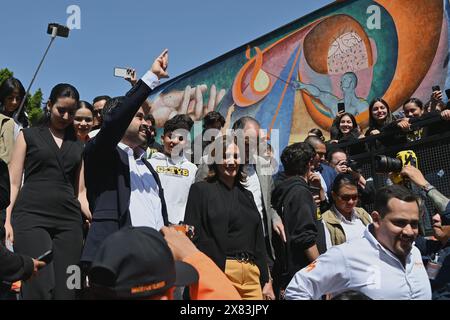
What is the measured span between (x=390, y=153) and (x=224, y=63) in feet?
36.3

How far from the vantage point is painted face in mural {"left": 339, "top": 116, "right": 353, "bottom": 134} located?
6.57 m

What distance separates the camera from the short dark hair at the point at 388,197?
3.11m

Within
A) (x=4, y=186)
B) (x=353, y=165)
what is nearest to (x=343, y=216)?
(x=353, y=165)

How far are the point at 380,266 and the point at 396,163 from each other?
1841mm

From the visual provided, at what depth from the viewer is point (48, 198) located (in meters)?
3.48

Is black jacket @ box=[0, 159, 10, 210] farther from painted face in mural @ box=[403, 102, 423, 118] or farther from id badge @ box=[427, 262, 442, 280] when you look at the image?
painted face in mural @ box=[403, 102, 423, 118]


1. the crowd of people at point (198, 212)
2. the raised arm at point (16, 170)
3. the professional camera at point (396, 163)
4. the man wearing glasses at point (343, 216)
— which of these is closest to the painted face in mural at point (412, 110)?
the crowd of people at point (198, 212)

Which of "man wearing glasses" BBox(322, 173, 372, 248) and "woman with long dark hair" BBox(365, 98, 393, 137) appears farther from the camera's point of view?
"woman with long dark hair" BBox(365, 98, 393, 137)

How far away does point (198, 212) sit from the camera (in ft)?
12.3

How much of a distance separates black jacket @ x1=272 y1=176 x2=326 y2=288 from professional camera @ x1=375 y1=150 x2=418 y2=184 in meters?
0.85

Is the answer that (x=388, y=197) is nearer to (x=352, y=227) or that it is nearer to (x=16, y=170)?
(x=352, y=227)

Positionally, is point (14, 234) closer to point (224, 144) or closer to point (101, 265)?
point (224, 144)

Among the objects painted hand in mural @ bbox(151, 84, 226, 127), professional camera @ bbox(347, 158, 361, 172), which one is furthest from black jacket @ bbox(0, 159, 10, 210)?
painted hand in mural @ bbox(151, 84, 226, 127)
